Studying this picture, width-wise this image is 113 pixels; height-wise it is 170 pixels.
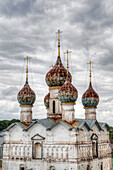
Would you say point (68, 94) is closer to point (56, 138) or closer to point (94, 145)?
point (56, 138)

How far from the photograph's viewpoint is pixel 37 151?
26797 millimetres

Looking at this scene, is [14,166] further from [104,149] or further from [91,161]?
[104,149]

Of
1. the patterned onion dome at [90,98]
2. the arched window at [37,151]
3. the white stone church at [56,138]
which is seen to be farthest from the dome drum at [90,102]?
the arched window at [37,151]

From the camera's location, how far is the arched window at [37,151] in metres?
26.6

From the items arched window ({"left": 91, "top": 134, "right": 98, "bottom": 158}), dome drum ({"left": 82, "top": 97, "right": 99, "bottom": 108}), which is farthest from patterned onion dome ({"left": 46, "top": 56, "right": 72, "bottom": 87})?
arched window ({"left": 91, "top": 134, "right": 98, "bottom": 158})

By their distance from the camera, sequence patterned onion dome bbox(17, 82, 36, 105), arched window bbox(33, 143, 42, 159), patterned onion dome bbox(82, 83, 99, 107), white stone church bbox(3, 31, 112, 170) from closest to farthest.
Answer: white stone church bbox(3, 31, 112, 170) < arched window bbox(33, 143, 42, 159) < patterned onion dome bbox(17, 82, 36, 105) < patterned onion dome bbox(82, 83, 99, 107)

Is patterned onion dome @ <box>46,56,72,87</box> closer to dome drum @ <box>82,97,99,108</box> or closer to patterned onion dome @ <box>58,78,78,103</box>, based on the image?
patterned onion dome @ <box>58,78,78,103</box>

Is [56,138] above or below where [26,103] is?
below

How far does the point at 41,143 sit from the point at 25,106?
16.7 ft

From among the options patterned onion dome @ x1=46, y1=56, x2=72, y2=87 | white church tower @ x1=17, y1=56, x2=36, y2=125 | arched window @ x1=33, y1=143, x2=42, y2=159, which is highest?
patterned onion dome @ x1=46, y1=56, x2=72, y2=87

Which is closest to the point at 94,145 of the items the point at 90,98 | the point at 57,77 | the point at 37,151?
the point at 90,98

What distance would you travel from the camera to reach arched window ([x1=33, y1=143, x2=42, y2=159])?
26.6 metres

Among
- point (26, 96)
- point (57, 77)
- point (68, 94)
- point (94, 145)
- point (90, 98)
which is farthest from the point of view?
point (90, 98)

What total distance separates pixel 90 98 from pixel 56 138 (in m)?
8.01
